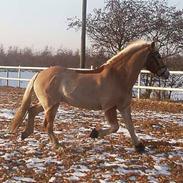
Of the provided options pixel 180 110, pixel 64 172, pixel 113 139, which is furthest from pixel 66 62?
pixel 64 172

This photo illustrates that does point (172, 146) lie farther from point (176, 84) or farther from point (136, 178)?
point (176, 84)

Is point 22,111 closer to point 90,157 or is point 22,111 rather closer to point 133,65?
point 90,157

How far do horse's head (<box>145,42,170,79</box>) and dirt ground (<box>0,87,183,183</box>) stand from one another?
4.32 ft

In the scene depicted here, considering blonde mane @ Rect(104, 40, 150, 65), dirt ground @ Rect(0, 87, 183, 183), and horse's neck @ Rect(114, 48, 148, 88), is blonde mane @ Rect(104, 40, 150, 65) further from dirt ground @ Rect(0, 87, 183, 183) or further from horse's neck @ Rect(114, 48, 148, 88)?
dirt ground @ Rect(0, 87, 183, 183)

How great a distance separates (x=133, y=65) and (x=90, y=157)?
5.76 ft

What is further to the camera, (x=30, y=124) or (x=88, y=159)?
(x=30, y=124)

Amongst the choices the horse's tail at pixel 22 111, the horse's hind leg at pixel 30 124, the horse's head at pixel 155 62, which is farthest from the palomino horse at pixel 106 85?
the horse's hind leg at pixel 30 124

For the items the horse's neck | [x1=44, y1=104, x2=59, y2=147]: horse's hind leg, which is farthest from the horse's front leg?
[x1=44, y1=104, x2=59, y2=147]: horse's hind leg

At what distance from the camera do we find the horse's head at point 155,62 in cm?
749

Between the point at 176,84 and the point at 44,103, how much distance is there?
13.6 metres

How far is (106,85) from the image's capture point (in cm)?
737

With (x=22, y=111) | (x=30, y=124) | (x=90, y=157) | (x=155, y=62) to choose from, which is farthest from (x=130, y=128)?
(x=22, y=111)

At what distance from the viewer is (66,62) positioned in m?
32.4

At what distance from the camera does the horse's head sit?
7495mm
